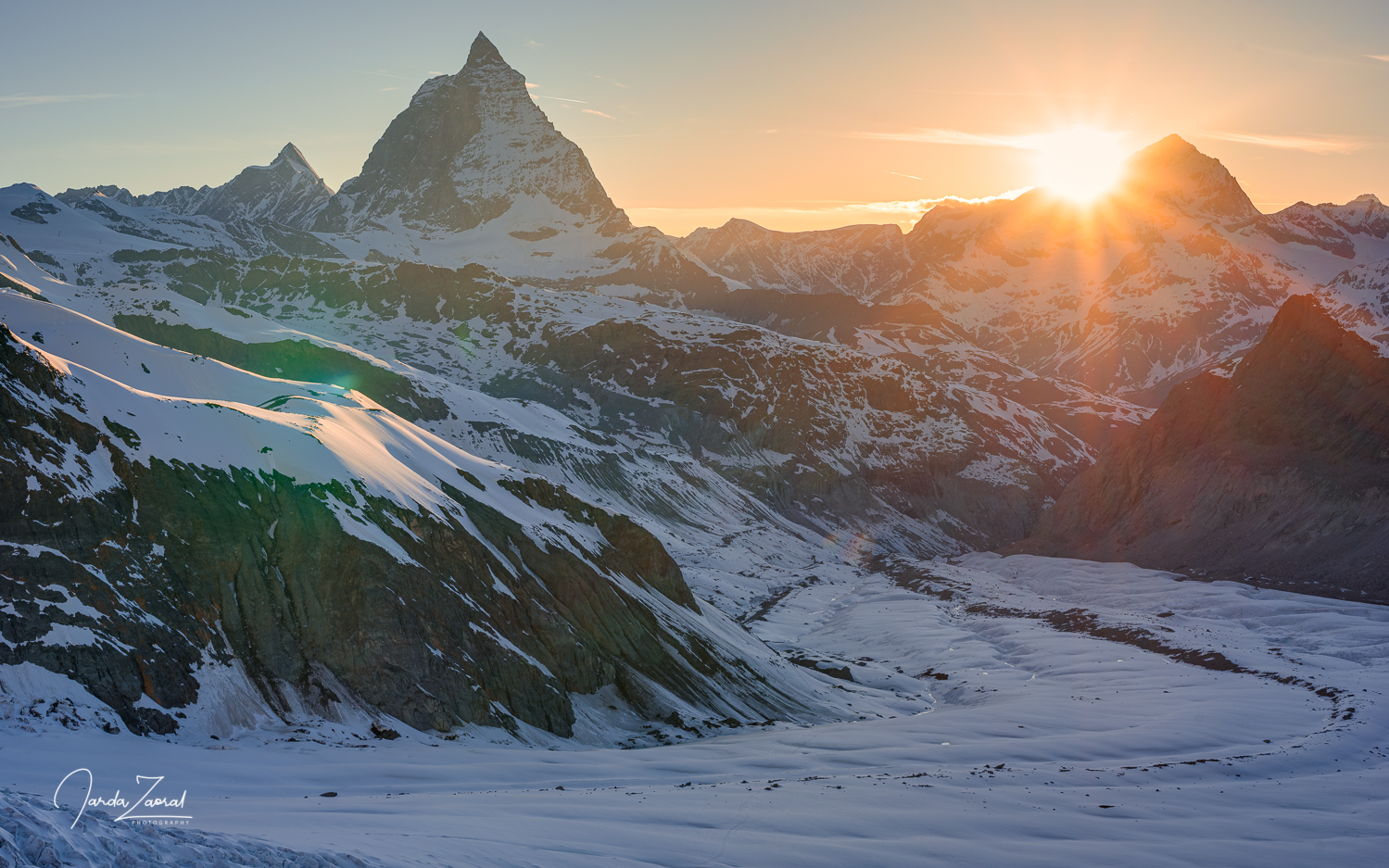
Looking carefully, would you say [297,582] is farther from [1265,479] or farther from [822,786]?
[1265,479]

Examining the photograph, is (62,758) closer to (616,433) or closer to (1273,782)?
(1273,782)

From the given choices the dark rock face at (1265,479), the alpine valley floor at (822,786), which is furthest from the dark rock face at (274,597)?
the dark rock face at (1265,479)

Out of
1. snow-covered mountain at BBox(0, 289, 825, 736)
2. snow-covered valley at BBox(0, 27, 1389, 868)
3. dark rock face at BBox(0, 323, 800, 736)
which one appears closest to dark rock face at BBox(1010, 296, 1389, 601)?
snow-covered valley at BBox(0, 27, 1389, 868)

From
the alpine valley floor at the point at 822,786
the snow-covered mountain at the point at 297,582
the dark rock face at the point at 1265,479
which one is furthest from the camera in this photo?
the dark rock face at the point at 1265,479

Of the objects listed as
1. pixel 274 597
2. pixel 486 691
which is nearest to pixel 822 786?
pixel 486 691

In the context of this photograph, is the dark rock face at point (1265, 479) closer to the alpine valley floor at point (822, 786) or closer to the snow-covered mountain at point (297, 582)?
the alpine valley floor at point (822, 786)

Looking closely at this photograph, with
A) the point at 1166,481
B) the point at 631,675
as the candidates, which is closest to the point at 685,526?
the point at 1166,481

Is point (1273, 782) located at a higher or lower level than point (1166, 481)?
lower

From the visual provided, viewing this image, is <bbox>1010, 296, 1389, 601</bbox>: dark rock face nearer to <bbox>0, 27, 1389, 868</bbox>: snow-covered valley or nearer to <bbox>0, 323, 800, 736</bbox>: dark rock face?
<bbox>0, 27, 1389, 868</bbox>: snow-covered valley
